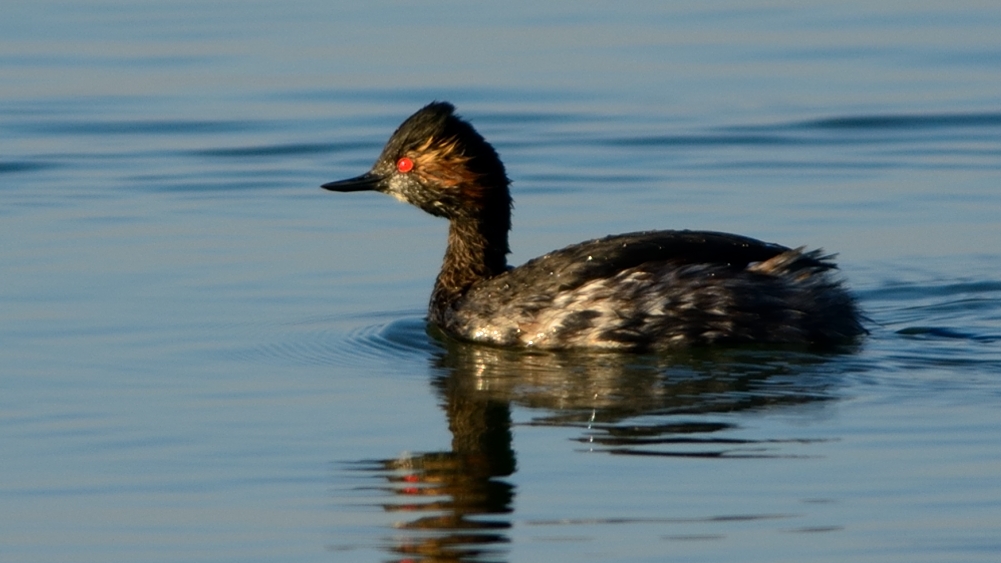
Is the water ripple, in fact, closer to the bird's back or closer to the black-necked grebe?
the black-necked grebe

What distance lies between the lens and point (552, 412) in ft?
27.6

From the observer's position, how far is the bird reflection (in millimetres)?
6871

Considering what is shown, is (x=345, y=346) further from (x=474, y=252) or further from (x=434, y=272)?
(x=434, y=272)

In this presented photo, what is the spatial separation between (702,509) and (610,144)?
867 cm

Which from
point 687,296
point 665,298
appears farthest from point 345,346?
point 687,296

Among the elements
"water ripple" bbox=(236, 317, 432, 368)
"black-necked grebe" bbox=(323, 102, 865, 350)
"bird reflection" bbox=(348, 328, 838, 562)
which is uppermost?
"black-necked grebe" bbox=(323, 102, 865, 350)

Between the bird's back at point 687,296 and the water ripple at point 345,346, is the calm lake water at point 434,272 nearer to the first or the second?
the water ripple at point 345,346

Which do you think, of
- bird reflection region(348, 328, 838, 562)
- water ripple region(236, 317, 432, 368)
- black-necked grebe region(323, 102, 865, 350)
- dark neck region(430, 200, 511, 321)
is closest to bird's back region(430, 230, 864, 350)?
black-necked grebe region(323, 102, 865, 350)

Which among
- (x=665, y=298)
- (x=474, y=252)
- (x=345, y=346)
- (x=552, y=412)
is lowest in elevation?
(x=552, y=412)

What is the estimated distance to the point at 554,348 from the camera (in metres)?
9.80

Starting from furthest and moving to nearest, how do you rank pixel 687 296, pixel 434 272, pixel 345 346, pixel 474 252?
pixel 434 272
pixel 474 252
pixel 345 346
pixel 687 296

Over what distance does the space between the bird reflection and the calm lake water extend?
0.02 meters

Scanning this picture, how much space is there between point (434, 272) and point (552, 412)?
11.3 ft

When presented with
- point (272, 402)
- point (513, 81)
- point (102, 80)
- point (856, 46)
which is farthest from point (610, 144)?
point (272, 402)
